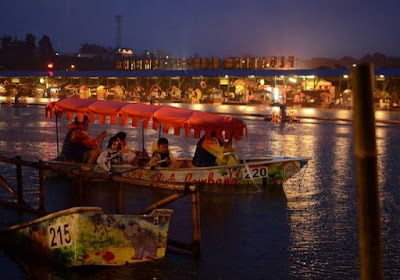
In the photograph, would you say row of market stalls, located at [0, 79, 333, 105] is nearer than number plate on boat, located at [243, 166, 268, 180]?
No

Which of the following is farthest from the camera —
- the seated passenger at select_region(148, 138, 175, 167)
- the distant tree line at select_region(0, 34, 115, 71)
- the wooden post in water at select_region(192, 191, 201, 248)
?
the distant tree line at select_region(0, 34, 115, 71)

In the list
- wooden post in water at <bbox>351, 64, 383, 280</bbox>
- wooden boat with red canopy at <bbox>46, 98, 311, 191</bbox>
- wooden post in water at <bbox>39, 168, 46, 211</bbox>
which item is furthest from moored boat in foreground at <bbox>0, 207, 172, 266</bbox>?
wooden boat with red canopy at <bbox>46, 98, 311, 191</bbox>

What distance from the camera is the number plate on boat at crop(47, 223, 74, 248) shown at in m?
7.64

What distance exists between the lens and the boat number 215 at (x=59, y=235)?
25.1 ft

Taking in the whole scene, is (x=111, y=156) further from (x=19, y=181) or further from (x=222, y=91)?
(x=222, y=91)

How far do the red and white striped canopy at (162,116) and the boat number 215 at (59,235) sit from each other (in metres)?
6.43

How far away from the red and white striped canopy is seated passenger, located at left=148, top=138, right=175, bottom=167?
86cm

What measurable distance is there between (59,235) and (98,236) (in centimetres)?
54

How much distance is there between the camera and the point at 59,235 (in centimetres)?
775

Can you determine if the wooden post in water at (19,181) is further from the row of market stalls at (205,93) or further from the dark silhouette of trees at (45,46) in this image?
the dark silhouette of trees at (45,46)

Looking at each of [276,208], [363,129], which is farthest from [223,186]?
[363,129]

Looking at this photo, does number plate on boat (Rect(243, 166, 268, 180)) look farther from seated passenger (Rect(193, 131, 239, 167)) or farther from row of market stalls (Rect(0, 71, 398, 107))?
row of market stalls (Rect(0, 71, 398, 107))

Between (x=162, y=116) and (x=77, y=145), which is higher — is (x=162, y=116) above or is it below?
above

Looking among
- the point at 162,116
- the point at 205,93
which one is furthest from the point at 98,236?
the point at 205,93
